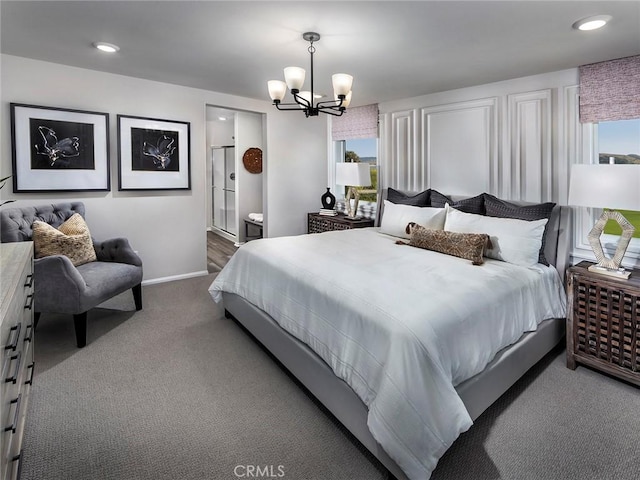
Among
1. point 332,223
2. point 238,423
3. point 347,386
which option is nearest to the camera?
point 347,386

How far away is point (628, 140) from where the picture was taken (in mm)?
3068

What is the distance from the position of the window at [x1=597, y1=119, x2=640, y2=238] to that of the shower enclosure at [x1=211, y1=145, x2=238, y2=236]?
5.49 metres

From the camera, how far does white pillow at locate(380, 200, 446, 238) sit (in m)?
3.59

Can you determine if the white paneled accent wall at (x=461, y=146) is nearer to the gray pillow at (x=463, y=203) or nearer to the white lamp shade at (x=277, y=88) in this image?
the gray pillow at (x=463, y=203)

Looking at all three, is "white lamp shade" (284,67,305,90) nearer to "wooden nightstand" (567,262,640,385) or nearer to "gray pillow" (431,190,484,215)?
"gray pillow" (431,190,484,215)

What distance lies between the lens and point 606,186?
8.23ft

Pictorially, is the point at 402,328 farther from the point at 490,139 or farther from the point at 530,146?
the point at 490,139

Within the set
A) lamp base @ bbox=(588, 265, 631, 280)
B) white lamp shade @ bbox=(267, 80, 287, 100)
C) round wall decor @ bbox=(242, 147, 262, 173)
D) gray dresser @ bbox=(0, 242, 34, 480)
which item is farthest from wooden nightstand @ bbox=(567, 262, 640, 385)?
round wall decor @ bbox=(242, 147, 262, 173)

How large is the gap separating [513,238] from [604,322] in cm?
78

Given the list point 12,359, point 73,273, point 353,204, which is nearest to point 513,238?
point 353,204

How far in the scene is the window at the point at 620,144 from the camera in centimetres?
303

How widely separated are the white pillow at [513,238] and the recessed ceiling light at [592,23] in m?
1.30

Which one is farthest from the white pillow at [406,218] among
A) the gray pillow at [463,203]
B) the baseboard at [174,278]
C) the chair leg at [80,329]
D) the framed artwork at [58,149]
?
the framed artwork at [58,149]

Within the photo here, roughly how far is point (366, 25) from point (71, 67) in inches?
116
